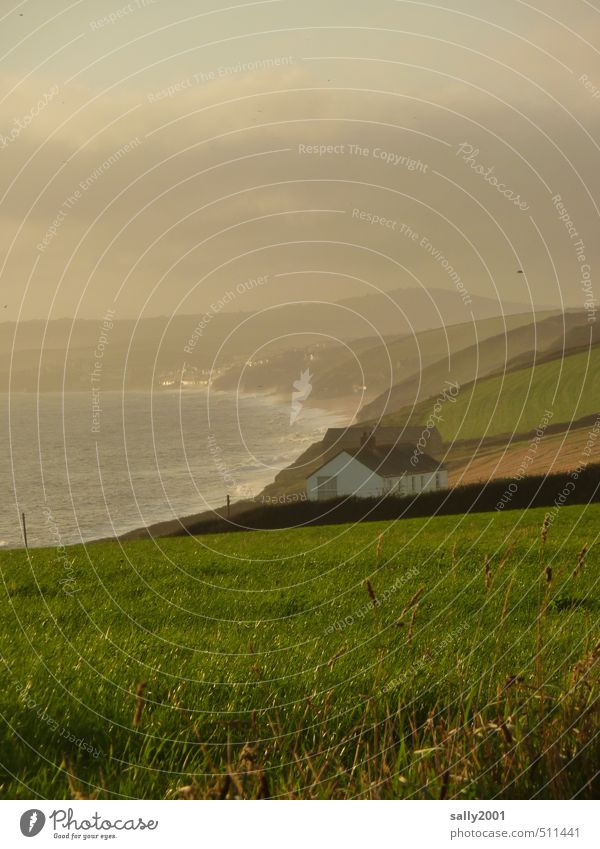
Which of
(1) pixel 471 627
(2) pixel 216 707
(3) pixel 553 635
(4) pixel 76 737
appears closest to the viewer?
(4) pixel 76 737

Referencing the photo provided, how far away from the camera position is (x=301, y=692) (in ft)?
20.1

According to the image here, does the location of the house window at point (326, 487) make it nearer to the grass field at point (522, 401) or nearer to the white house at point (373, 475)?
the white house at point (373, 475)

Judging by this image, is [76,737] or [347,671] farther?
[347,671]

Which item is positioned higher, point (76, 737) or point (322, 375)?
point (322, 375)

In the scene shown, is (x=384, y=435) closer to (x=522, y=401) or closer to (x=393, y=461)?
(x=393, y=461)

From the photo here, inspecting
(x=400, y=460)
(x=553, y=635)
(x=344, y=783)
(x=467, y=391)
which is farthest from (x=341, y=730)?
(x=467, y=391)

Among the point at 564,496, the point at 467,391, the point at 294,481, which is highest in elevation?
the point at 467,391

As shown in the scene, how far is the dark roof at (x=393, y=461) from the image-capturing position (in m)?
40.4

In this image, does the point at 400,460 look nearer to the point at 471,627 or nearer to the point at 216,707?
the point at 471,627

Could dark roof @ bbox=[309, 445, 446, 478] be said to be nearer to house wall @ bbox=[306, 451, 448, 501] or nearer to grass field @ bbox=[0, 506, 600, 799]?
house wall @ bbox=[306, 451, 448, 501]

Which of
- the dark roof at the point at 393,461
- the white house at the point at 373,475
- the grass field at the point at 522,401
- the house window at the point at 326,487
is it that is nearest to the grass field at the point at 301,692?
the house window at the point at 326,487

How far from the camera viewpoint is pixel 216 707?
589 cm

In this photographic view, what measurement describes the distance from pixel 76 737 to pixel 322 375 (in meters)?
8.87
